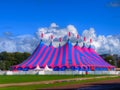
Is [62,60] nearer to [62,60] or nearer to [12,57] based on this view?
[62,60]

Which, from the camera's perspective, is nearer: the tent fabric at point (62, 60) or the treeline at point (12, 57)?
the tent fabric at point (62, 60)

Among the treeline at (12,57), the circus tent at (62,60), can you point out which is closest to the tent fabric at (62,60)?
the circus tent at (62,60)

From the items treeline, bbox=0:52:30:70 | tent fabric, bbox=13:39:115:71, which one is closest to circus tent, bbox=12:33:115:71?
tent fabric, bbox=13:39:115:71

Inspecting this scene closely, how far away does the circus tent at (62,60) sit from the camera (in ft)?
304

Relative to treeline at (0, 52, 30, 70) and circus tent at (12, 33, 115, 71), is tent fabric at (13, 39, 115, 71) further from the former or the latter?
treeline at (0, 52, 30, 70)

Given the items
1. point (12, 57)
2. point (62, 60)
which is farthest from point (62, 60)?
point (12, 57)

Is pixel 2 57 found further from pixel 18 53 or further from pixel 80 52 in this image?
pixel 80 52

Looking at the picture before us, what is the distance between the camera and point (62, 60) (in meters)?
94.0

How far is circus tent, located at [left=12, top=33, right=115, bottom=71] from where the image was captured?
92562 mm

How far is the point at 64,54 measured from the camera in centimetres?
9431

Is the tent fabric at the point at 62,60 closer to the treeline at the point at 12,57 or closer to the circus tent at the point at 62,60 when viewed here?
the circus tent at the point at 62,60

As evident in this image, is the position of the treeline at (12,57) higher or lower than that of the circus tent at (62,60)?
higher

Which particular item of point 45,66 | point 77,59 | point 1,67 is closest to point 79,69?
point 77,59

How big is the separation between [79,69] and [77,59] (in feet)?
9.91
